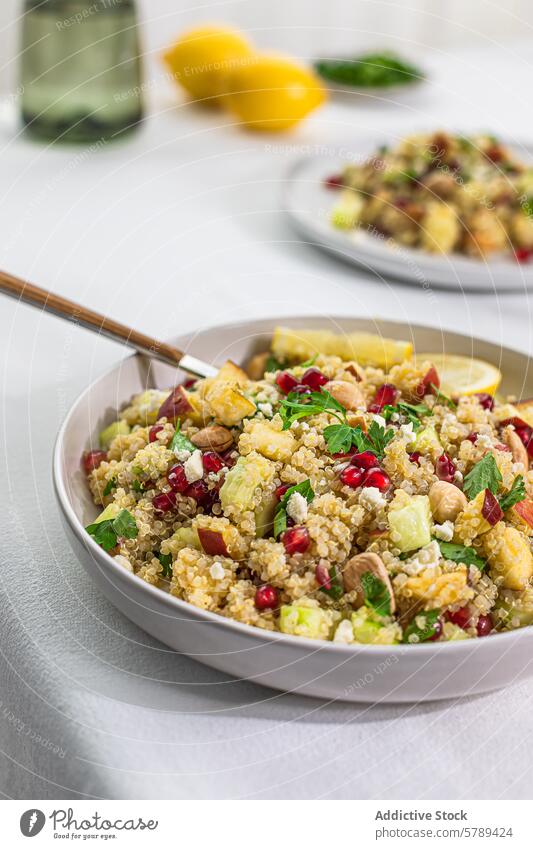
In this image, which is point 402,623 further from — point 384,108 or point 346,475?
point 384,108

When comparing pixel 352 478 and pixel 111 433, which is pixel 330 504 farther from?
pixel 111 433

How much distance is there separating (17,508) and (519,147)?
67.6 inches

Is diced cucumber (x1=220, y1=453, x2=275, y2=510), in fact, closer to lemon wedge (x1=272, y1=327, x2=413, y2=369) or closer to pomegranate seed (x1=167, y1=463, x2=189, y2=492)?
pomegranate seed (x1=167, y1=463, x2=189, y2=492)

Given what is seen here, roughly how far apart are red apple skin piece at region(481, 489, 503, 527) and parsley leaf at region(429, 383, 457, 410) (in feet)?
0.69

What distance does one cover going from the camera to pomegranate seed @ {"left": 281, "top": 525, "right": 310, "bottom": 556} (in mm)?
822

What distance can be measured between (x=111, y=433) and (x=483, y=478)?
0.45 metres

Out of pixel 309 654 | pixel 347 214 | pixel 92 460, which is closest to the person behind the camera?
pixel 309 654

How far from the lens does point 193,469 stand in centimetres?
91

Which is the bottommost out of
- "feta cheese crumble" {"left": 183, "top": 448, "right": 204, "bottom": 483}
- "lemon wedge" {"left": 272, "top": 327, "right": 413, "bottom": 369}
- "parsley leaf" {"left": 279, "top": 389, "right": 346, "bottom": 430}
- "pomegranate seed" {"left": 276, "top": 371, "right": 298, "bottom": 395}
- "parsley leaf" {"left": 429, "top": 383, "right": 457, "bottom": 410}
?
"feta cheese crumble" {"left": 183, "top": 448, "right": 204, "bottom": 483}

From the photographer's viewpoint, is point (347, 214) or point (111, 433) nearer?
point (111, 433)

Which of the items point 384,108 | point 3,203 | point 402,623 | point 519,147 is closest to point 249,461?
point 402,623

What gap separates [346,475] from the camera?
0.89 meters

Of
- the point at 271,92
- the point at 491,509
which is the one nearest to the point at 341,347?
the point at 491,509

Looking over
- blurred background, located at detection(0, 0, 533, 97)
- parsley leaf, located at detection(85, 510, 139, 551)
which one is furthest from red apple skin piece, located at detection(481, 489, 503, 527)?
blurred background, located at detection(0, 0, 533, 97)
